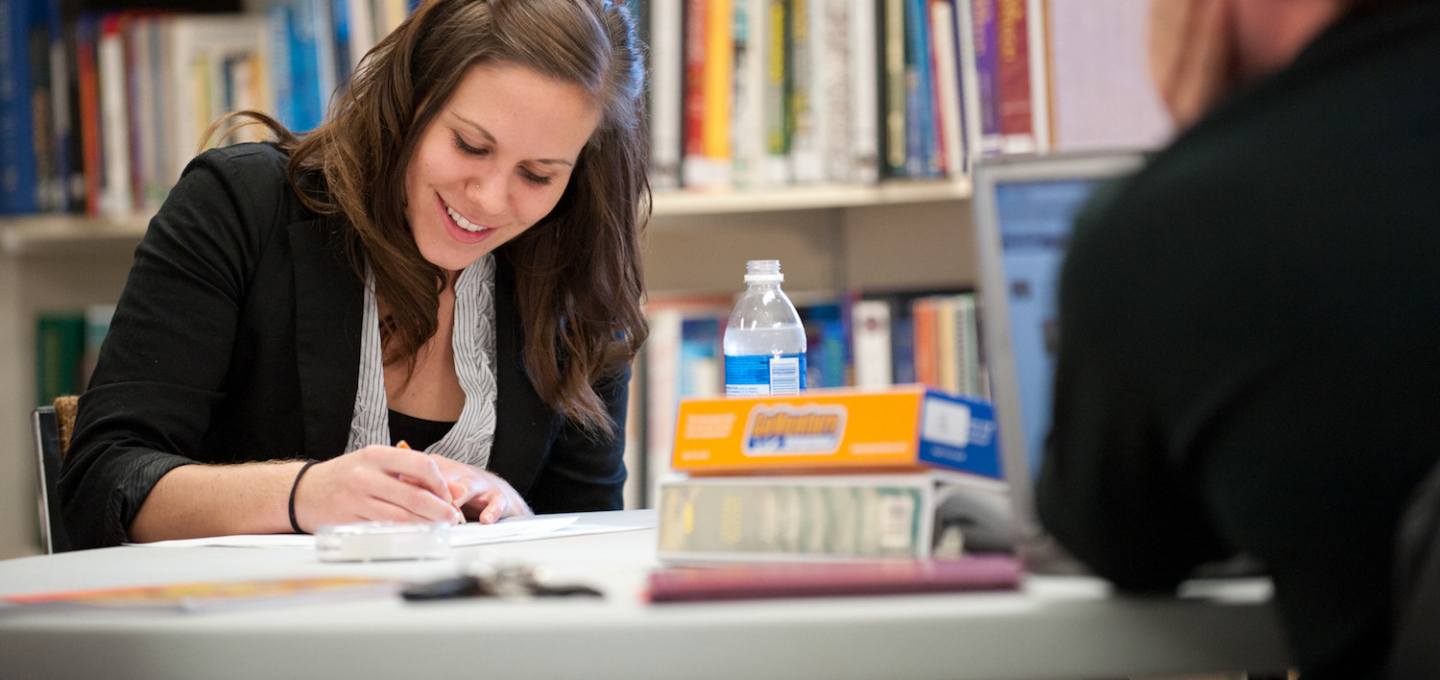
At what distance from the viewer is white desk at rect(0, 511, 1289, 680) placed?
57cm

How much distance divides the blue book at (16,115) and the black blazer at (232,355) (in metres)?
1.15

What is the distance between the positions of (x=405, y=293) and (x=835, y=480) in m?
0.87

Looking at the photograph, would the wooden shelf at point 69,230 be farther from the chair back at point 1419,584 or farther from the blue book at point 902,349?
the chair back at point 1419,584

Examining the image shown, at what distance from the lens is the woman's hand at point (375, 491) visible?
1.07m

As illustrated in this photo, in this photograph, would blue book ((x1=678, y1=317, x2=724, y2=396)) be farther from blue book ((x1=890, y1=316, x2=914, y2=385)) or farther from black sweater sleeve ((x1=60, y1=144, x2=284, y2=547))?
black sweater sleeve ((x1=60, y1=144, x2=284, y2=547))

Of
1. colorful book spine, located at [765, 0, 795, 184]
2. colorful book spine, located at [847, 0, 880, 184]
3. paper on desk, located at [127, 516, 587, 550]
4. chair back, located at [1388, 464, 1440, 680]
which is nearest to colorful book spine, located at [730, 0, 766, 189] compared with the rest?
colorful book spine, located at [765, 0, 795, 184]

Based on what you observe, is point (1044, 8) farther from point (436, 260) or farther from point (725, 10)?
point (436, 260)

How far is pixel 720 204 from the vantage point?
2.14m

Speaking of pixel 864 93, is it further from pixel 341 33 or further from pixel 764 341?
pixel 341 33

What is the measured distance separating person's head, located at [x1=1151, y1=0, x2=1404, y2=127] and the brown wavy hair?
915mm

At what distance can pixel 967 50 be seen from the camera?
82.2 inches

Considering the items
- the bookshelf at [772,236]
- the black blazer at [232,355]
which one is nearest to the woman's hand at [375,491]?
the black blazer at [232,355]

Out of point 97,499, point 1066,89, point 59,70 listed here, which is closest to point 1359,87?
point 97,499

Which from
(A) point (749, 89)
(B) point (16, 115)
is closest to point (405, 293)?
(A) point (749, 89)
